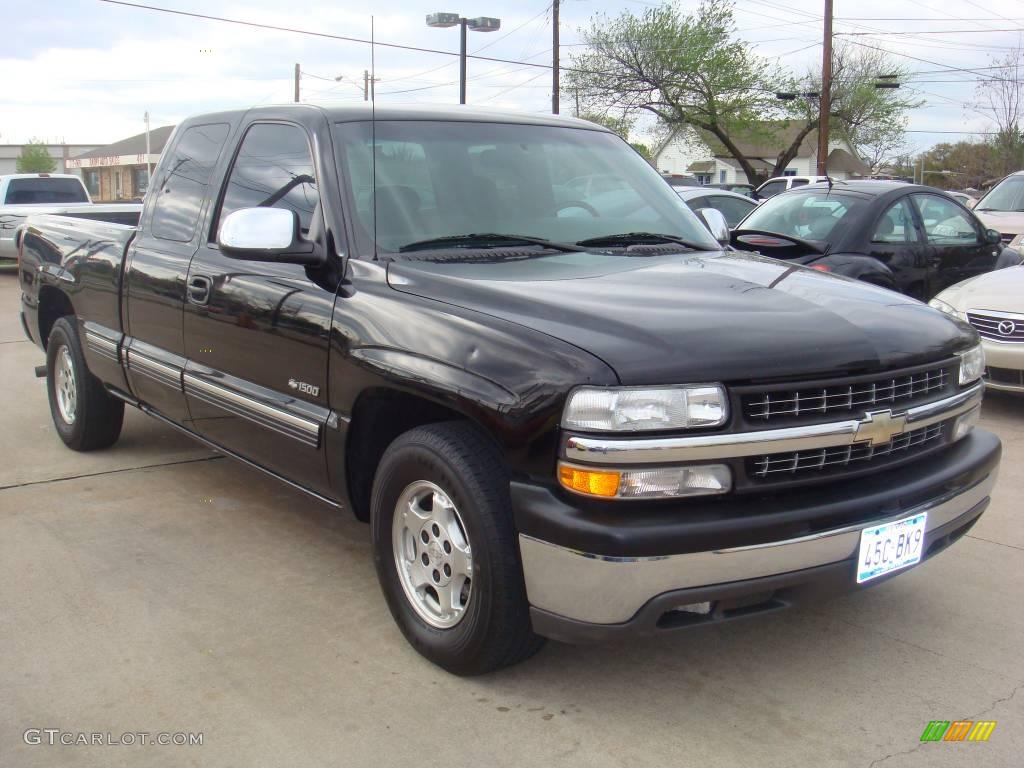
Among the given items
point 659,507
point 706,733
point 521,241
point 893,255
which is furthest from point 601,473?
point 893,255

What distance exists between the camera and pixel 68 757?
2934mm

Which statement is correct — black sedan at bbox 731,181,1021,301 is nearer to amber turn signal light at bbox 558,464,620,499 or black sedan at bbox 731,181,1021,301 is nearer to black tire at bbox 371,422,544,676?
black tire at bbox 371,422,544,676

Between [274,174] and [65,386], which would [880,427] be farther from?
[65,386]

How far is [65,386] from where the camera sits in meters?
6.27

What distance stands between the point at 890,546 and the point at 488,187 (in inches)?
77.5

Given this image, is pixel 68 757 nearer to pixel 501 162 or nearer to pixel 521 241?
pixel 521 241

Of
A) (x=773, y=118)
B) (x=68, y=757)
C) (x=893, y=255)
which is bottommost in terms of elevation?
(x=68, y=757)

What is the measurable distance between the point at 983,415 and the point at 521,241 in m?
4.90

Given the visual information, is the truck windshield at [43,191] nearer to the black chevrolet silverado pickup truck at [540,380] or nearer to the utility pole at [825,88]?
the black chevrolet silverado pickup truck at [540,380]

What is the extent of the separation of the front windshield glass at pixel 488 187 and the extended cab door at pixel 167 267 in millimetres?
1130

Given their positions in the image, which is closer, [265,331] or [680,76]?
[265,331]

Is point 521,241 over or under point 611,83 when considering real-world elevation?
under

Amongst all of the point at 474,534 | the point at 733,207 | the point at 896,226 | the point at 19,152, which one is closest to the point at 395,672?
the point at 474,534

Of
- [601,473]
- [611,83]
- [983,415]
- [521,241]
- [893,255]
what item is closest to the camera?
[601,473]
